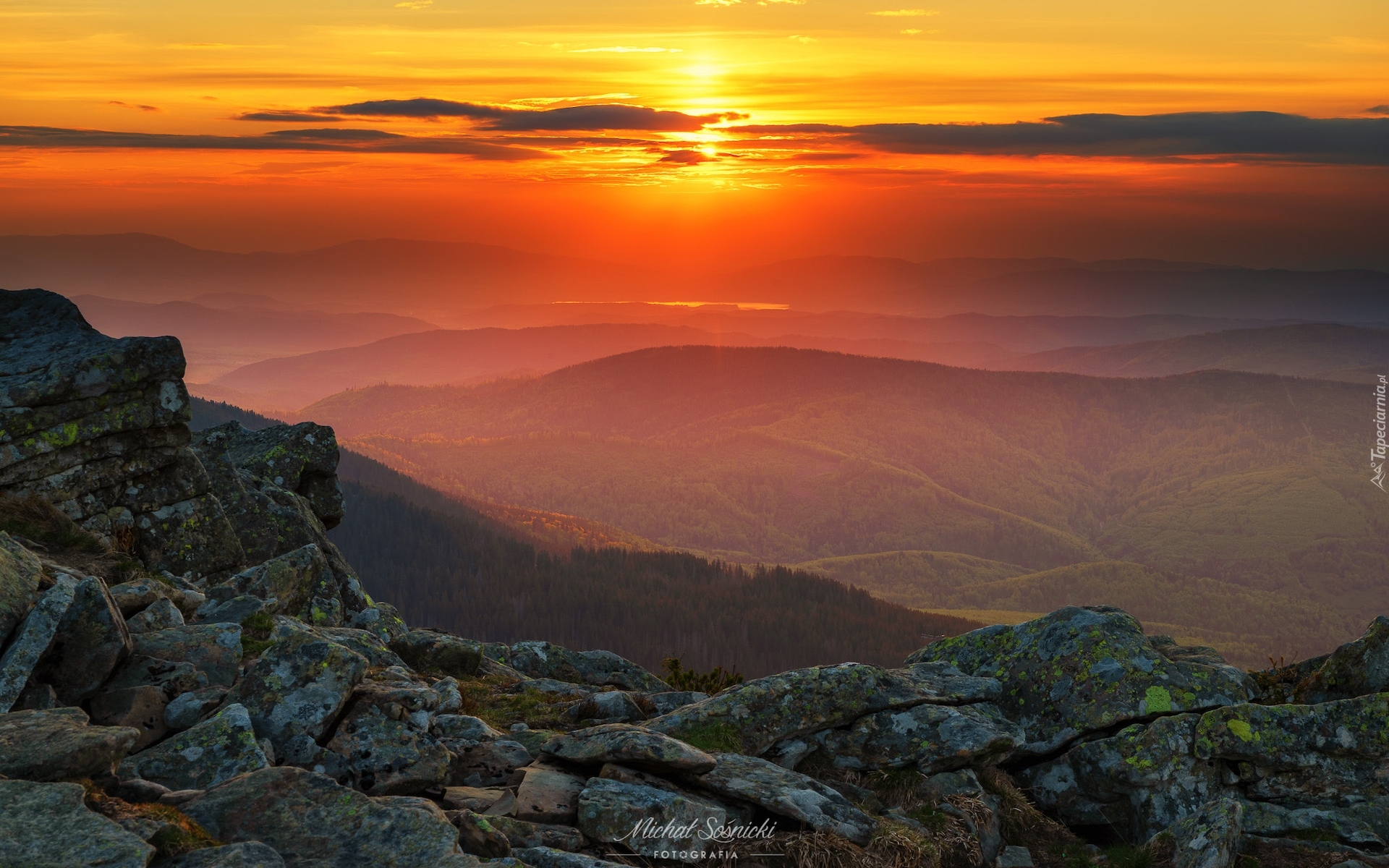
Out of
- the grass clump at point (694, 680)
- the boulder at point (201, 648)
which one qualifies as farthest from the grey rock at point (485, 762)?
the grass clump at point (694, 680)

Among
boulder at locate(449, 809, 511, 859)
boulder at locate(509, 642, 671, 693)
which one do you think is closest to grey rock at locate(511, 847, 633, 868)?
boulder at locate(449, 809, 511, 859)

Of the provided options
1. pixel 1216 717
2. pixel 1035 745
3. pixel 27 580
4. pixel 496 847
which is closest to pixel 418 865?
pixel 496 847

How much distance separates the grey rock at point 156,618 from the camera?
16.2 m

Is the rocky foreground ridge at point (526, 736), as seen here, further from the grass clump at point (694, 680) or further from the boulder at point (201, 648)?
the grass clump at point (694, 680)

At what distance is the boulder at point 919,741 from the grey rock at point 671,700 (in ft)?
13.2

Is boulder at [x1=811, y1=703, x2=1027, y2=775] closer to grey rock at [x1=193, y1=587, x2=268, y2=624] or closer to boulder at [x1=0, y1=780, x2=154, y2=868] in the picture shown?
boulder at [x1=0, y1=780, x2=154, y2=868]

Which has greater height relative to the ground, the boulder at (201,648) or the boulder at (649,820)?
the boulder at (201,648)

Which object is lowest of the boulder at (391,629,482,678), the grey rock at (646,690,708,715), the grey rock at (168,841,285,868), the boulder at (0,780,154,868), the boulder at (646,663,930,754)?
the boulder at (391,629,482,678)

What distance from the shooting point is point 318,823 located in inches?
435

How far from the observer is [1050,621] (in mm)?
22016

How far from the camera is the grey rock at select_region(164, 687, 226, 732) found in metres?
14.0

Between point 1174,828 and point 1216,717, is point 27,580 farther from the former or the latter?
point 1216,717

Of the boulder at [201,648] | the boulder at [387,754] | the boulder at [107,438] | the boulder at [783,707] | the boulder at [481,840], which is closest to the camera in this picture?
the boulder at [481,840]

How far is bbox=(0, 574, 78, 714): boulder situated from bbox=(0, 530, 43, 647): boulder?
153mm
